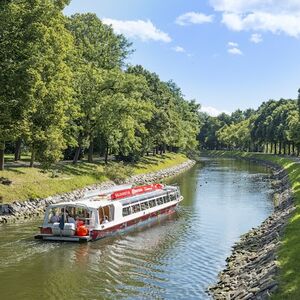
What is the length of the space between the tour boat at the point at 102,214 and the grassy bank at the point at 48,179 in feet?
25.7

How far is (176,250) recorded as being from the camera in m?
32.4

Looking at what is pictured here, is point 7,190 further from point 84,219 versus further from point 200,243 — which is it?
point 200,243

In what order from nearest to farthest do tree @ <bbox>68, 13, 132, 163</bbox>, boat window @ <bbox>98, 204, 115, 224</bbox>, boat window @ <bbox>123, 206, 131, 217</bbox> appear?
boat window @ <bbox>98, 204, 115, 224</bbox> → boat window @ <bbox>123, 206, 131, 217</bbox> → tree @ <bbox>68, 13, 132, 163</bbox>

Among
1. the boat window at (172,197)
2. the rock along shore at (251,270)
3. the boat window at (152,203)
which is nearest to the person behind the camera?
the rock along shore at (251,270)

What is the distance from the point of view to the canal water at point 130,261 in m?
23.5

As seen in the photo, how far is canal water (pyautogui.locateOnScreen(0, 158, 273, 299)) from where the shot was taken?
927 inches

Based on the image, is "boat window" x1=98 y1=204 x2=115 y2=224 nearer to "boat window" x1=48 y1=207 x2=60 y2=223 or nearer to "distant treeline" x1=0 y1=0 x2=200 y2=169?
"boat window" x1=48 y1=207 x2=60 y2=223

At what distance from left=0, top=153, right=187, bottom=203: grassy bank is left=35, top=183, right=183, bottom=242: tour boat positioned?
25.7 ft

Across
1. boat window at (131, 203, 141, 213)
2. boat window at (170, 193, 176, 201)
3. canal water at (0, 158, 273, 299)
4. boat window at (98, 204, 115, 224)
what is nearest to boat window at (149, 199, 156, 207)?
canal water at (0, 158, 273, 299)

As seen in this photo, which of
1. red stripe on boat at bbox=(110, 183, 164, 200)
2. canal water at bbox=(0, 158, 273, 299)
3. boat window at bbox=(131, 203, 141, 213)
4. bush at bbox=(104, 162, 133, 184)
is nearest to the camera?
canal water at bbox=(0, 158, 273, 299)

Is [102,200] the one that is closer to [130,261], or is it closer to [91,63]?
[130,261]

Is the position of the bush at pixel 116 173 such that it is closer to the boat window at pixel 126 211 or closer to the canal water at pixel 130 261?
the canal water at pixel 130 261

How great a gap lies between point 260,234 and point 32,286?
17.6m

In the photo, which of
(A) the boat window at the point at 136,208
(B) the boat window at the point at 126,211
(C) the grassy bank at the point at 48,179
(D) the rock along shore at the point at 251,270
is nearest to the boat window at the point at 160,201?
(A) the boat window at the point at 136,208
